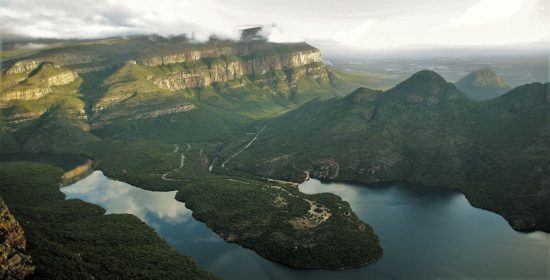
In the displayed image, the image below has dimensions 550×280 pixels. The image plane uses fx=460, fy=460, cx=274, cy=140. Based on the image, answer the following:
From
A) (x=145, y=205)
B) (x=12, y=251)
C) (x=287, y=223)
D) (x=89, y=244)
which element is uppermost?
(x=12, y=251)

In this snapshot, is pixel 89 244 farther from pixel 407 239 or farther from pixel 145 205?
pixel 407 239

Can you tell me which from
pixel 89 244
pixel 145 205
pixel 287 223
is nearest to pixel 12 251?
pixel 89 244

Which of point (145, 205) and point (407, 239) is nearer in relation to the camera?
point (407, 239)

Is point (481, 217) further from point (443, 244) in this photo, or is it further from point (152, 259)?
point (152, 259)

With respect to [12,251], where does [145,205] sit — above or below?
below

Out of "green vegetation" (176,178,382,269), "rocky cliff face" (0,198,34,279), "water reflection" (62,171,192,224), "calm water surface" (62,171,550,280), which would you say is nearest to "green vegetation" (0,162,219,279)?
"rocky cliff face" (0,198,34,279)

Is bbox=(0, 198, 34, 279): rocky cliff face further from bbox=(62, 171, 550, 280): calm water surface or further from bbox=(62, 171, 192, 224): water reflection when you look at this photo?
bbox=(62, 171, 192, 224): water reflection
